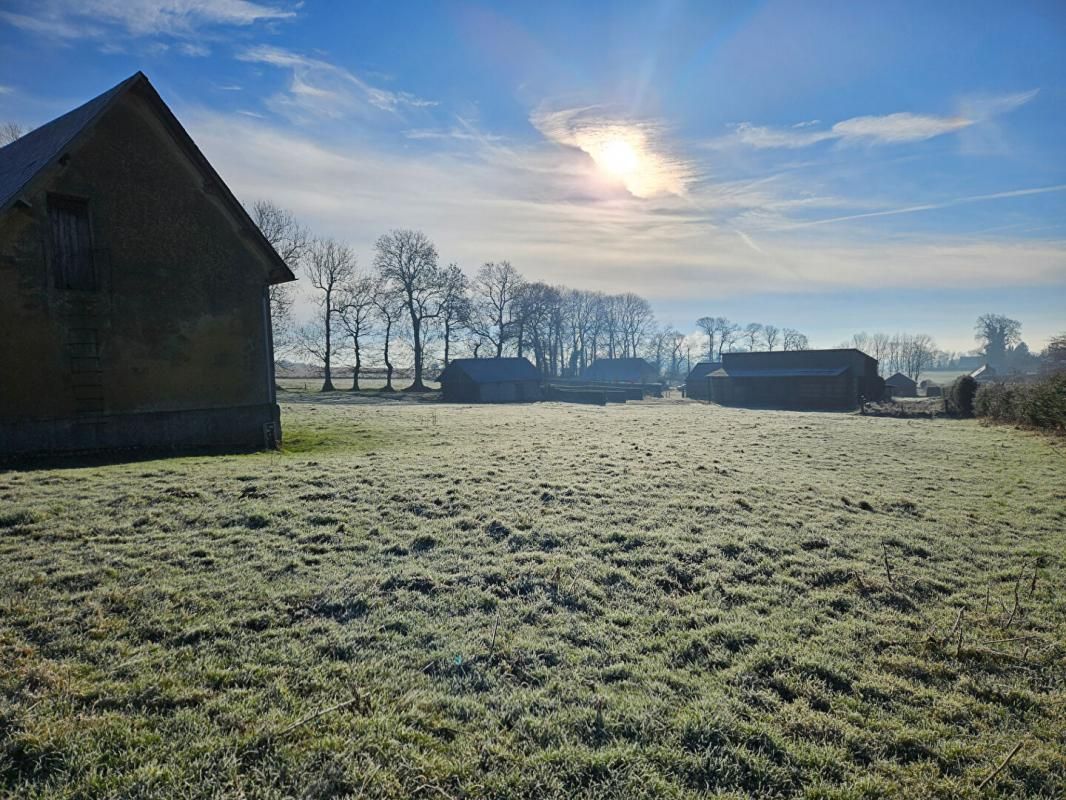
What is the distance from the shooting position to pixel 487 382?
176 feet

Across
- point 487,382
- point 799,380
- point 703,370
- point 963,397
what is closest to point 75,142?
point 487,382

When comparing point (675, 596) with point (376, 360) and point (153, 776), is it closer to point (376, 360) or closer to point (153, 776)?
point (153, 776)

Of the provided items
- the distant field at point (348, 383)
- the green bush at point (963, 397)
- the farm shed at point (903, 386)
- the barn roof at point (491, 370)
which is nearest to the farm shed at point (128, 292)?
the barn roof at point (491, 370)

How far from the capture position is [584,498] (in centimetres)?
979

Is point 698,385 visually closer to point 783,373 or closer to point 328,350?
point 783,373

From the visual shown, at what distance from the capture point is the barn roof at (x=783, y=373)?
5027 centimetres

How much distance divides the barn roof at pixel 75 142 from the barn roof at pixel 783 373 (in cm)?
4771

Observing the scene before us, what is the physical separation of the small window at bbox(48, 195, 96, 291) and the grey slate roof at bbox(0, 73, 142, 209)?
74 centimetres

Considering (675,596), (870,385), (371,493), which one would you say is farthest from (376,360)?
(675,596)

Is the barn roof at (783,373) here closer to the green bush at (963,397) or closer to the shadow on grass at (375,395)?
the green bush at (963,397)

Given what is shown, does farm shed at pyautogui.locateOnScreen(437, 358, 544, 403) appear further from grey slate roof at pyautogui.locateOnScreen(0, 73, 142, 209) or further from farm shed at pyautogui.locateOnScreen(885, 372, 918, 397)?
farm shed at pyautogui.locateOnScreen(885, 372, 918, 397)

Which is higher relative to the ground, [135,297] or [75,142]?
[75,142]

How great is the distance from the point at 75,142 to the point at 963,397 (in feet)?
148

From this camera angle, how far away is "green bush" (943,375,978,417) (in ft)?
116
